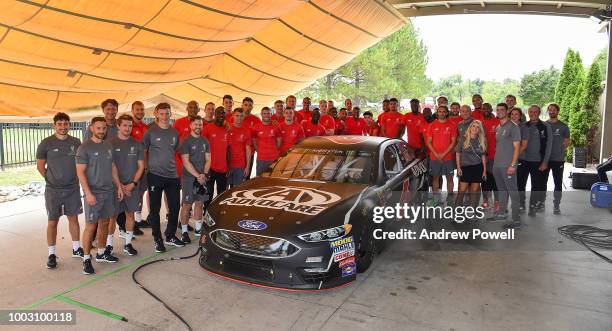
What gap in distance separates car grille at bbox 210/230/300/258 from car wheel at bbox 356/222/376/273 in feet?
2.55

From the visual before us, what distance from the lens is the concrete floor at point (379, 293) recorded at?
368 centimetres

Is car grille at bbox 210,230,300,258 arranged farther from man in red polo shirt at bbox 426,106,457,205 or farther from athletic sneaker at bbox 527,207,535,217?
athletic sneaker at bbox 527,207,535,217

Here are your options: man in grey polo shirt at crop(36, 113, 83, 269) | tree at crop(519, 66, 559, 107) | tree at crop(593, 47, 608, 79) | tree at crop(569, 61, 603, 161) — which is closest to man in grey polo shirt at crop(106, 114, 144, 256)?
man in grey polo shirt at crop(36, 113, 83, 269)

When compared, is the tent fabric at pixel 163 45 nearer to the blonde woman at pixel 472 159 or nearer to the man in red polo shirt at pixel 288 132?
the man in red polo shirt at pixel 288 132

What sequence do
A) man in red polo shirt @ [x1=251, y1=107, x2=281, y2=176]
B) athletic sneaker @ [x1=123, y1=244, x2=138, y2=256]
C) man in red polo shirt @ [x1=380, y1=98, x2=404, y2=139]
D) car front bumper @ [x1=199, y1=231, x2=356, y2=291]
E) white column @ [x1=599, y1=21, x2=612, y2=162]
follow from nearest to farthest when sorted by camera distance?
car front bumper @ [x1=199, y1=231, x2=356, y2=291]
athletic sneaker @ [x1=123, y1=244, x2=138, y2=256]
man in red polo shirt @ [x1=251, y1=107, x2=281, y2=176]
man in red polo shirt @ [x1=380, y1=98, x2=404, y2=139]
white column @ [x1=599, y1=21, x2=612, y2=162]

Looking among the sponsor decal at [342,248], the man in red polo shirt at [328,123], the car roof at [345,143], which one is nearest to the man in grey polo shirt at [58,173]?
the car roof at [345,143]

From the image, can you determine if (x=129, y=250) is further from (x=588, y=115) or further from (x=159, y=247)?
(x=588, y=115)

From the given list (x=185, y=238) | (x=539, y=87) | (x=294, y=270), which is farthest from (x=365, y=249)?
(x=539, y=87)

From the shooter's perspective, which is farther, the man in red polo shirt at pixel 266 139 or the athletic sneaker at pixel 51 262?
the man in red polo shirt at pixel 266 139

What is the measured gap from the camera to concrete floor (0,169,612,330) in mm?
3676

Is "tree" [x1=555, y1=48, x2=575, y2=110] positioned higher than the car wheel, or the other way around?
"tree" [x1=555, y1=48, x2=575, y2=110]

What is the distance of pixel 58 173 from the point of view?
15.7 ft

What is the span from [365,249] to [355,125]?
5.43m

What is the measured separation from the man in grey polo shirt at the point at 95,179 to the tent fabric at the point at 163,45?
6.00ft
